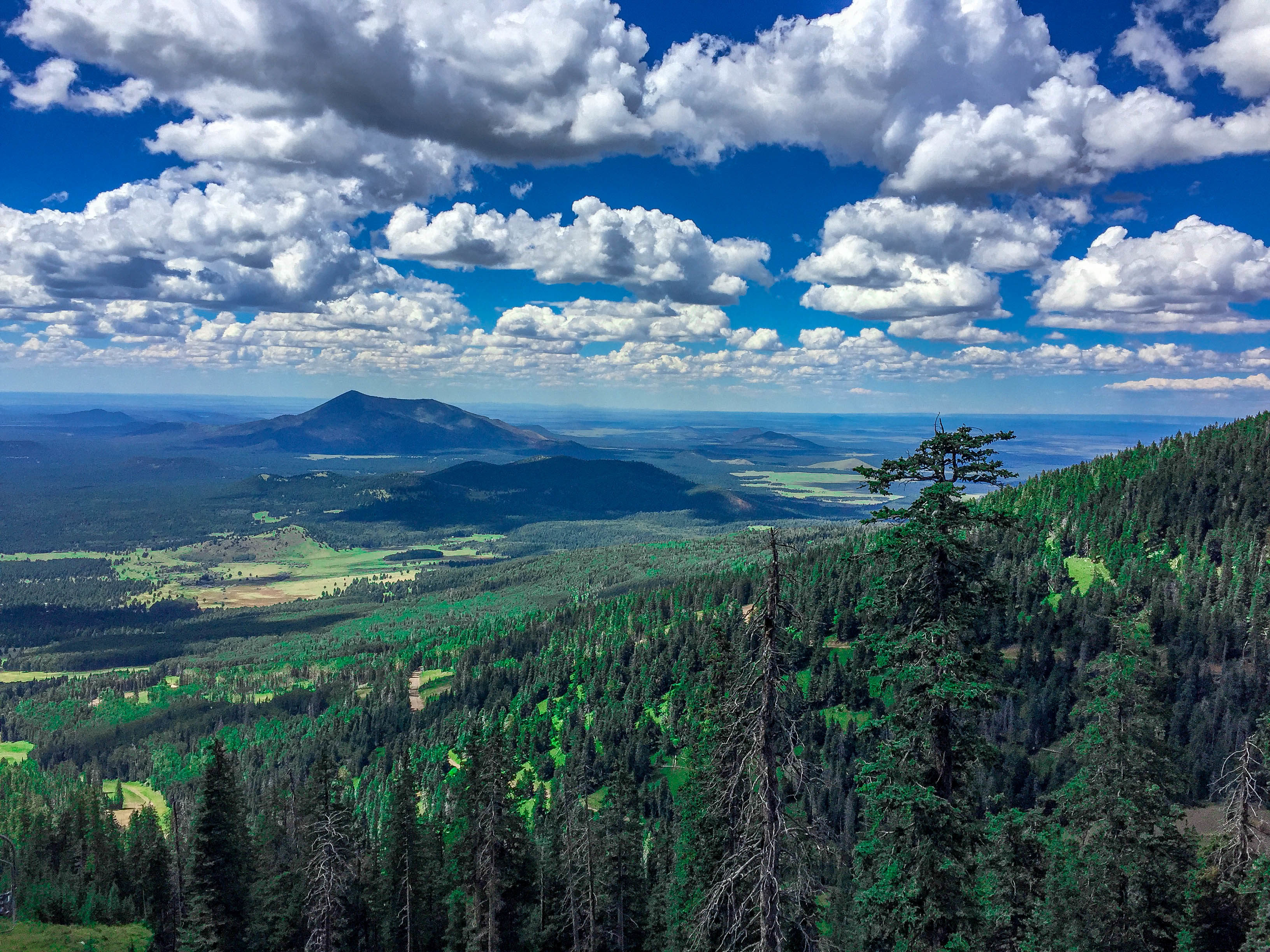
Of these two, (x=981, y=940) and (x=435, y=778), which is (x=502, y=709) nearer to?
(x=435, y=778)

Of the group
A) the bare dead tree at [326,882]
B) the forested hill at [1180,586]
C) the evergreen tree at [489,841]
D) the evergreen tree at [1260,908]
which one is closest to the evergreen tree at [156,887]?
the bare dead tree at [326,882]

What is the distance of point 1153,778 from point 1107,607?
13359 cm

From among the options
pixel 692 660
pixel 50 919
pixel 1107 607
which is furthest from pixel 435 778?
pixel 1107 607

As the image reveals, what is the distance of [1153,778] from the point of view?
3375cm

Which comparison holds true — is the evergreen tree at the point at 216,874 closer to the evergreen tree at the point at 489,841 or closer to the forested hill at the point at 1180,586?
the evergreen tree at the point at 489,841

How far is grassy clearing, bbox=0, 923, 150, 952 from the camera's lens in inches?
1753

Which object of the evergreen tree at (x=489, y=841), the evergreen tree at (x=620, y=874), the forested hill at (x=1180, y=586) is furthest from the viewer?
the forested hill at (x=1180, y=586)

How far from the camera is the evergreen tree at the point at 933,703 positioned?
76.8 feet

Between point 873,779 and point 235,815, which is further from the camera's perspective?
point 235,815

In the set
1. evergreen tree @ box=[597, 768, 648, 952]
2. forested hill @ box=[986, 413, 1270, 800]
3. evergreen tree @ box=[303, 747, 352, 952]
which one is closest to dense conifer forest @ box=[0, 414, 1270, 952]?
evergreen tree @ box=[597, 768, 648, 952]

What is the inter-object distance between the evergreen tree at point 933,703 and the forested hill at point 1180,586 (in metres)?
98.1

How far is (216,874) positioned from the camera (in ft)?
168

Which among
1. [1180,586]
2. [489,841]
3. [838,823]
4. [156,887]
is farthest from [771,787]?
[1180,586]

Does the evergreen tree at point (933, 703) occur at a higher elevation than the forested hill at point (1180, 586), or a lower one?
higher
